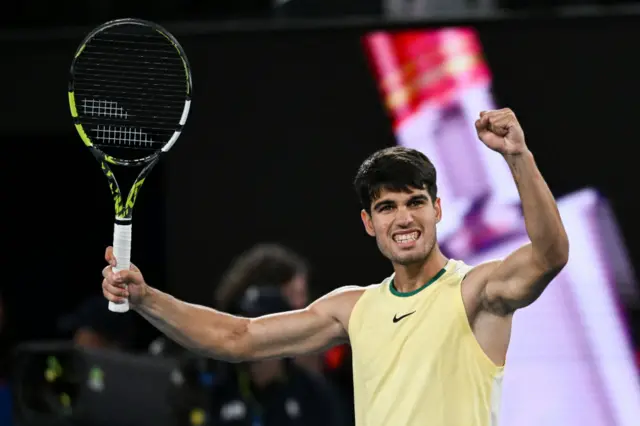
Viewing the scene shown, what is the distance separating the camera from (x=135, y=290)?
147 inches

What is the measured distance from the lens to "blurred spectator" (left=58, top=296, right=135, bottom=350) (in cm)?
641

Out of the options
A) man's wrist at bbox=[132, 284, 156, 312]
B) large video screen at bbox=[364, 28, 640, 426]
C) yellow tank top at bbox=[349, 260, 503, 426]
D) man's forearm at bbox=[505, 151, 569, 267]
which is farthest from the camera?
large video screen at bbox=[364, 28, 640, 426]

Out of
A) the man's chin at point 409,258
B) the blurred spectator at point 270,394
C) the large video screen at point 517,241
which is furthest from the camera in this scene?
the large video screen at point 517,241

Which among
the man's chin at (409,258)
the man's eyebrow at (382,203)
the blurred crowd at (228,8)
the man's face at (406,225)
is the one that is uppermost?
the blurred crowd at (228,8)

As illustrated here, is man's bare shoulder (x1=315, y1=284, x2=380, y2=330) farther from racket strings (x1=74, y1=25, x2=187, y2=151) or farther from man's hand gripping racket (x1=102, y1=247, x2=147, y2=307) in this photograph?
racket strings (x1=74, y1=25, x2=187, y2=151)

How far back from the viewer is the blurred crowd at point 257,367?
4941mm


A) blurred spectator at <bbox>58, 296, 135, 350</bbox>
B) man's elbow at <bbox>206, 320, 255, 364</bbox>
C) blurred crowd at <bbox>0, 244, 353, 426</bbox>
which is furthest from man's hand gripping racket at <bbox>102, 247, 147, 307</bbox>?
blurred spectator at <bbox>58, 296, 135, 350</bbox>

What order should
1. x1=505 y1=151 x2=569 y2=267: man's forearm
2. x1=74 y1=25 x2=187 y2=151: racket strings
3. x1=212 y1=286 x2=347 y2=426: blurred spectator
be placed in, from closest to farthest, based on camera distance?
x1=505 y1=151 x2=569 y2=267: man's forearm < x1=74 y1=25 x2=187 y2=151: racket strings < x1=212 y1=286 x2=347 y2=426: blurred spectator

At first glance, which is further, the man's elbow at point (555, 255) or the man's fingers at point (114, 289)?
the man's fingers at point (114, 289)

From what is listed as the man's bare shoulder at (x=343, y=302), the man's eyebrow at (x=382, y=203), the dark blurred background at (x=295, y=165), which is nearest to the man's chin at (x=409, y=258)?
the man's eyebrow at (x=382, y=203)

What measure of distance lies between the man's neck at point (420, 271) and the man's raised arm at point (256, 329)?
24cm

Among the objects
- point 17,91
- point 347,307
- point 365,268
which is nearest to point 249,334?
point 347,307

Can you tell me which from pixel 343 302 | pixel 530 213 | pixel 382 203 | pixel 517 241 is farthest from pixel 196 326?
pixel 517 241

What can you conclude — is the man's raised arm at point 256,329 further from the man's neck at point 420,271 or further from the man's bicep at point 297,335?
the man's neck at point 420,271
